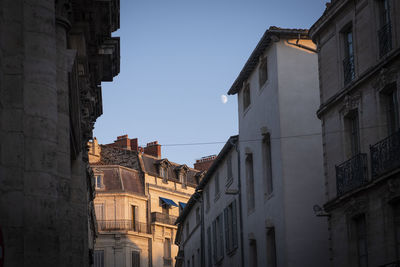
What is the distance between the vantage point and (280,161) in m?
33.5

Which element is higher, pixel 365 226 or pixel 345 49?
pixel 345 49

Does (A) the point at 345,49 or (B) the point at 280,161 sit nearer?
(A) the point at 345,49

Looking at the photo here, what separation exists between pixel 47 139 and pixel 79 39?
26.4ft

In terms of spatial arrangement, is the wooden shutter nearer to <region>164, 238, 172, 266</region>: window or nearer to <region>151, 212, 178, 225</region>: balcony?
<region>151, 212, 178, 225</region>: balcony

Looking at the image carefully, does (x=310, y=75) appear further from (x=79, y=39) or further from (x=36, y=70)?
(x=36, y=70)

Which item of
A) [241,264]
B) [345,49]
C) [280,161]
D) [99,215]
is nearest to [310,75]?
[280,161]

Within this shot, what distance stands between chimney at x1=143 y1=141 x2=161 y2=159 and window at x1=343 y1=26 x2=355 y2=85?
5508 cm

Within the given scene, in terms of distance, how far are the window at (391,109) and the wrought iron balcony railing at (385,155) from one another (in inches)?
16.6

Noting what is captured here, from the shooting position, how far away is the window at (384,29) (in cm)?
2486

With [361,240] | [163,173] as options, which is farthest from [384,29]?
[163,173]

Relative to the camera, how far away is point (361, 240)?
2645 cm

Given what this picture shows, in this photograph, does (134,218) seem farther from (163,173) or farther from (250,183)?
(250,183)

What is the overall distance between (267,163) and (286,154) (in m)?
2.38

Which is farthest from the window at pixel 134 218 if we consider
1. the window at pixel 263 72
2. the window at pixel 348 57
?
the window at pixel 348 57
